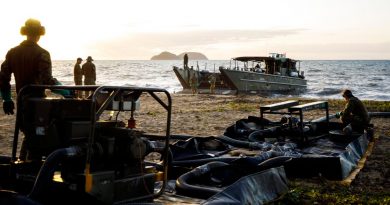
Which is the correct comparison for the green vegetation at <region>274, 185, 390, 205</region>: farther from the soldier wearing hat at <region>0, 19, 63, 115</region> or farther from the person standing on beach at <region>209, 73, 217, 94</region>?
the person standing on beach at <region>209, 73, 217, 94</region>

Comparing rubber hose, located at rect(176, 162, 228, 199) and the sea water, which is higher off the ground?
rubber hose, located at rect(176, 162, 228, 199)

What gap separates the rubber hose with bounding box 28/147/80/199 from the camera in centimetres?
439

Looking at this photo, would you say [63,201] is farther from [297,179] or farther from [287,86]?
[287,86]

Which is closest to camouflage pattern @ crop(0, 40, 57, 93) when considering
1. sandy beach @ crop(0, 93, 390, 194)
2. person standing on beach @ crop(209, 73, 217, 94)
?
sandy beach @ crop(0, 93, 390, 194)

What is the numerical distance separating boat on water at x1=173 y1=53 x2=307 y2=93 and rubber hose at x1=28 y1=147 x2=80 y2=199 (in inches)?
1128

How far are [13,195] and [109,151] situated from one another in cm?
108

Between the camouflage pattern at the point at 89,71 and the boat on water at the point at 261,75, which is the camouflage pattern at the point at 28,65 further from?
the boat on water at the point at 261,75

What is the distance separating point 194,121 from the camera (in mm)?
16203

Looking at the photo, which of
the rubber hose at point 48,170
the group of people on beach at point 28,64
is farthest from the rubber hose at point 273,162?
the rubber hose at point 48,170

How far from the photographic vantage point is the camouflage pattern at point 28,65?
19.1ft

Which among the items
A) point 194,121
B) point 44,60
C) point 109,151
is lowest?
point 194,121

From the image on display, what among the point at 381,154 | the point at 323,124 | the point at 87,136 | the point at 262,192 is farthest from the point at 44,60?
the point at 323,124

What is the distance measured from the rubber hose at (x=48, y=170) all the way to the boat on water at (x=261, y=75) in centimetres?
2866

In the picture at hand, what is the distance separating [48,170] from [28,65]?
75.8 inches
